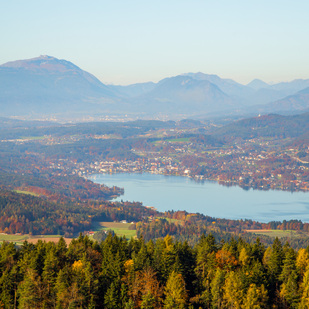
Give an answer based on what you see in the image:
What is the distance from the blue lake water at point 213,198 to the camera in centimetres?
8119

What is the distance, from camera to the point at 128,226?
2562 inches

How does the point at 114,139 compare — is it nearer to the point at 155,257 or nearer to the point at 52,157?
the point at 52,157

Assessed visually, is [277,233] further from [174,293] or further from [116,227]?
[174,293]

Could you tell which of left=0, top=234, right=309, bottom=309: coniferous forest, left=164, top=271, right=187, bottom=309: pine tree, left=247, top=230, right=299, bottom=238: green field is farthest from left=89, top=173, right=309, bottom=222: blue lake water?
left=164, top=271, right=187, bottom=309: pine tree

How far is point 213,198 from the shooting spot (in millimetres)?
94500

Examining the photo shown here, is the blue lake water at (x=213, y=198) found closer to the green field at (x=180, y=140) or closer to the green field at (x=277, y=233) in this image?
the green field at (x=277, y=233)

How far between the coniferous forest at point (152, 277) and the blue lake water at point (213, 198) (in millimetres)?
48123

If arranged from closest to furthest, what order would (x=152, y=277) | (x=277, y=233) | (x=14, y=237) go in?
1. (x=152, y=277)
2. (x=14, y=237)
3. (x=277, y=233)

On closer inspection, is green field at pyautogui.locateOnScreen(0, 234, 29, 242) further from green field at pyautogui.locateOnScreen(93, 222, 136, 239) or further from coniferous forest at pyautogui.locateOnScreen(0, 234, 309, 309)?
coniferous forest at pyautogui.locateOnScreen(0, 234, 309, 309)

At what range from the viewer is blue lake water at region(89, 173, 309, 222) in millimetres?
81188

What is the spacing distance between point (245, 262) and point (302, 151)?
124282 millimetres

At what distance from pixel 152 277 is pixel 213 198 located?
6726 centimetres

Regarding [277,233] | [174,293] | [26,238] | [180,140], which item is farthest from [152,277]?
[180,140]

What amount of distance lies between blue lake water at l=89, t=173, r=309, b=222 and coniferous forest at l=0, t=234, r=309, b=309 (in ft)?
158
